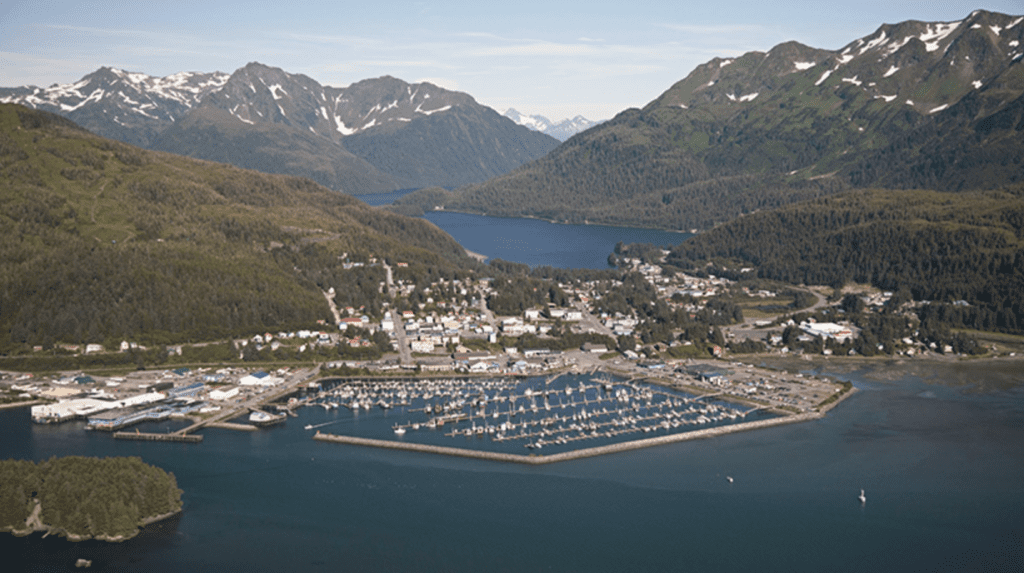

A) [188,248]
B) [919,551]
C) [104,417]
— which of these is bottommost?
[919,551]

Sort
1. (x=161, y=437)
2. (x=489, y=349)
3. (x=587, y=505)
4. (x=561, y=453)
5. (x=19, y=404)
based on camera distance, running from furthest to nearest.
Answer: (x=489, y=349) < (x=19, y=404) < (x=161, y=437) < (x=561, y=453) < (x=587, y=505)

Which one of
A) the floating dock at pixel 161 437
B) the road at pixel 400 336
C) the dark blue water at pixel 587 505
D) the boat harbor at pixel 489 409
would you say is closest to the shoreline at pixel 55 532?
the dark blue water at pixel 587 505

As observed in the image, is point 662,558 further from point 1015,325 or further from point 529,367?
point 1015,325

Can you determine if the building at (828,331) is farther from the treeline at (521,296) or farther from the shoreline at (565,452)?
the treeline at (521,296)

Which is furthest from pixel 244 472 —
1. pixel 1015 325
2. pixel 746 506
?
pixel 1015 325

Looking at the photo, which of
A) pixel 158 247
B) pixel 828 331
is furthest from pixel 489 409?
pixel 158 247

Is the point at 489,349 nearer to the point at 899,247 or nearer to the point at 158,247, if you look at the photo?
the point at 158,247

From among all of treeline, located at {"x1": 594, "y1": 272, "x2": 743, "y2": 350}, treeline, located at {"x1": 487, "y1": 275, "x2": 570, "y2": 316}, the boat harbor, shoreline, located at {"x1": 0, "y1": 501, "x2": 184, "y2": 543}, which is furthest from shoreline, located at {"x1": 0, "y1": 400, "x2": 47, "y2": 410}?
treeline, located at {"x1": 594, "y1": 272, "x2": 743, "y2": 350}
